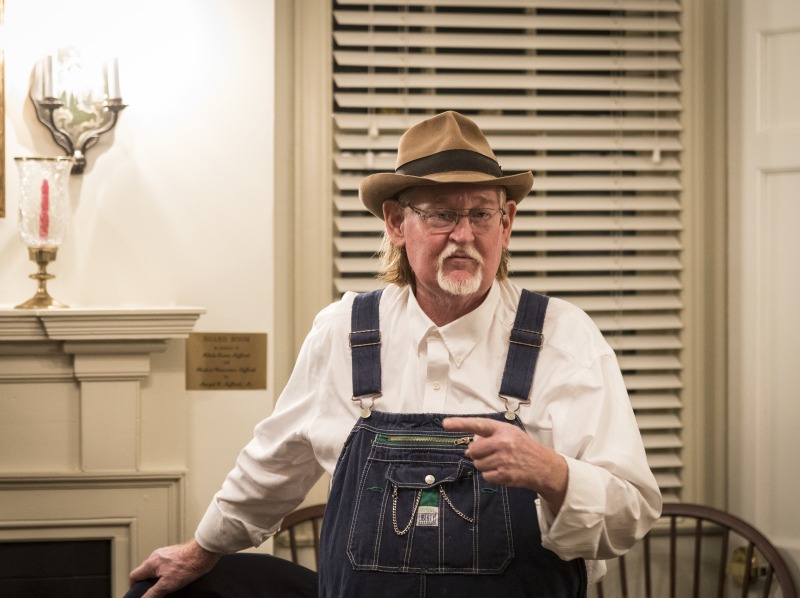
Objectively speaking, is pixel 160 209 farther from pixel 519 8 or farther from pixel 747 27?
pixel 747 27

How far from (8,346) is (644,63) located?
229 centimetres

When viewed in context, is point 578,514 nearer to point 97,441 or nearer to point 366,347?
point 366,347

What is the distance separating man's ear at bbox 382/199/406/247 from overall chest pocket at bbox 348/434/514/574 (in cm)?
47

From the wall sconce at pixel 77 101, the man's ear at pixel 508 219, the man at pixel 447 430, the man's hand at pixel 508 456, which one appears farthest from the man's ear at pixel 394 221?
the wall sconce at pixel 77 101

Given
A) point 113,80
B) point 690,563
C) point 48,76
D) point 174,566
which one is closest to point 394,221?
point 174,566

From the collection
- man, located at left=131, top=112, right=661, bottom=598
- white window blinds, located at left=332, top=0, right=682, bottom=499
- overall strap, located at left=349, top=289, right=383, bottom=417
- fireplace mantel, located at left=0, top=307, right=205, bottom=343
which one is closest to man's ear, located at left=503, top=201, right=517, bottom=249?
man, located at left=131, top=112, right=661, bottom=598

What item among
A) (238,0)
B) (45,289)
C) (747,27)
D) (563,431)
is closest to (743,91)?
(747,27)

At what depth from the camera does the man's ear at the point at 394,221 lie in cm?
195

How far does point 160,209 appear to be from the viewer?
2.73 meters

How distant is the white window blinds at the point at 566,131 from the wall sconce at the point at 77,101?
792 millimetres

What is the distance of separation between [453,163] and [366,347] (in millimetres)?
404

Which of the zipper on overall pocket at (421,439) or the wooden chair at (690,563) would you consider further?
the wooden chair at (690,563)

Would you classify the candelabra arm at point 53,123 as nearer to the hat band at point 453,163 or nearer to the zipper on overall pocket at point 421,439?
the hat band at point 453,163

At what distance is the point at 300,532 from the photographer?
3113 millimetres
